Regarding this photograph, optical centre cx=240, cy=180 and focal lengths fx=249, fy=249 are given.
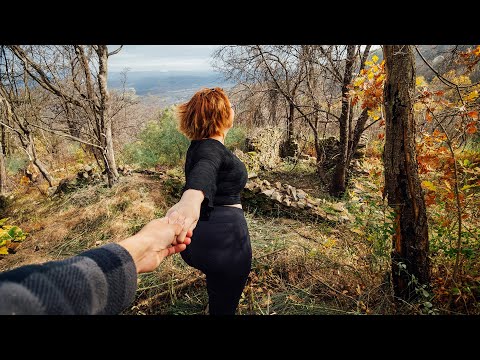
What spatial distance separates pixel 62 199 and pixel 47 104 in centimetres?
846

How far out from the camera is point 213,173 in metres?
1.65

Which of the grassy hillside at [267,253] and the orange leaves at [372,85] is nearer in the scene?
the grassy hillside at [267,253]

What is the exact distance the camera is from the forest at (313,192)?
2.18 meters

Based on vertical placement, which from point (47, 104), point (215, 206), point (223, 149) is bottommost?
point (215, 206)

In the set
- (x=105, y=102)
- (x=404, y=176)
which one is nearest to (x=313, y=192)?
(x=404, y=176)

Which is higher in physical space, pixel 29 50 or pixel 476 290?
pixel 29 50

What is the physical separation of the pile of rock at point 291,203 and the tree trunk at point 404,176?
8.89ft

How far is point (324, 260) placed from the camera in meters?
3.18

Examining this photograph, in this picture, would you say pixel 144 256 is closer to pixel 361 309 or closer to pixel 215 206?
pixel 215 206

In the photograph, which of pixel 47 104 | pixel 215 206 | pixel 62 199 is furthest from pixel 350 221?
pixel 47 104

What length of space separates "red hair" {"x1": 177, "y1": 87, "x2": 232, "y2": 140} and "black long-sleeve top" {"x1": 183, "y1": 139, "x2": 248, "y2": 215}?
100mm

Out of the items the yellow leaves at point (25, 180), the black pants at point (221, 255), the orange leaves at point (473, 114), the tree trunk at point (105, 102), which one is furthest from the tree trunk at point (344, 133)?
the yellow leaves at point (25, 180)

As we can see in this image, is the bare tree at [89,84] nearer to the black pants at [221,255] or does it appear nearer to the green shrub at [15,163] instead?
the black pants at [221,255]

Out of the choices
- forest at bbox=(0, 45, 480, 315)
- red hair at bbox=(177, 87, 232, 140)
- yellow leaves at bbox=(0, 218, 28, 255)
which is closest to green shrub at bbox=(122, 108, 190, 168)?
forest at bbox=(0, 45, 480, 315)
